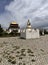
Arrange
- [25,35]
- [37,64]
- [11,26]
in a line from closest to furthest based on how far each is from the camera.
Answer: [37,64] < [25,35] < [11,26]

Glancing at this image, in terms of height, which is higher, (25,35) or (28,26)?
(28,26)

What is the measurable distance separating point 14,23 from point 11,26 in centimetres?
319

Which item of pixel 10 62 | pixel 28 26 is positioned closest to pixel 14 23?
pixel 28 26

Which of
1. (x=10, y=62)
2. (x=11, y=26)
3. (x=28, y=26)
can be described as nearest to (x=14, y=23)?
(x=11, y=26)

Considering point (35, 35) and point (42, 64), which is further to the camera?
point (35, 35)

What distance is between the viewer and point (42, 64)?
784cm

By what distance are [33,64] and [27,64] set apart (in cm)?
40

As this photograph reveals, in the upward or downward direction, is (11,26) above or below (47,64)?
above

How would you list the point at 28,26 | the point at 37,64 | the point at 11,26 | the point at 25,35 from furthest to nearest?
1. the point at 11,26
2. the point at 28,26
3. the point at 25,35
4. the point at 37,64

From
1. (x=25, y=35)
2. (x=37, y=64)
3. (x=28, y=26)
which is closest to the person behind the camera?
(x=37, y=64)

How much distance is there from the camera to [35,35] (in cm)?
2545

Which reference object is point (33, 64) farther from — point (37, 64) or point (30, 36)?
point (30, 36)

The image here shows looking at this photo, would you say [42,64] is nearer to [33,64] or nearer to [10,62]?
[33,64]

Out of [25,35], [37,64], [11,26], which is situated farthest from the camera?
[11,26]
